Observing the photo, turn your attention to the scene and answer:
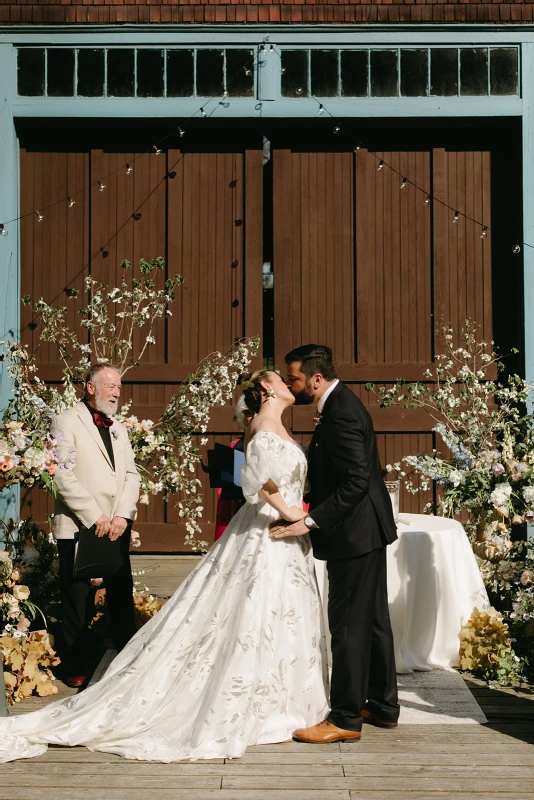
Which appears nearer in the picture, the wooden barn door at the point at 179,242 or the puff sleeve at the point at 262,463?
the puff sleeve at the point at 262,463

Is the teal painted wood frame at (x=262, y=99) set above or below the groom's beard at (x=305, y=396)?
above

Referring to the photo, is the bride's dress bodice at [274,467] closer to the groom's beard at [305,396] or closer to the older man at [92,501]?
the groom's beard at [305,396]

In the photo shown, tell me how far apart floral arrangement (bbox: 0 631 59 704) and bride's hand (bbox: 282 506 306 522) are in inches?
67.1

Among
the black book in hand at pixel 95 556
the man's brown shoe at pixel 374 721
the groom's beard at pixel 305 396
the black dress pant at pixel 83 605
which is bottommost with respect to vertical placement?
the man's brown shoe at pixel 374 721

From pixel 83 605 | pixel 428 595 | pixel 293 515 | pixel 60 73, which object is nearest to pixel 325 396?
pixel 293 515

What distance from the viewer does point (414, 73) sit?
317 inches

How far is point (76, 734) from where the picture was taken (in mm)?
3939

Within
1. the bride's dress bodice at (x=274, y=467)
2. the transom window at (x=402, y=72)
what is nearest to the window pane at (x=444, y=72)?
the transom window at (x=402, y=72)

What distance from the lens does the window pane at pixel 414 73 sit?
806 cm

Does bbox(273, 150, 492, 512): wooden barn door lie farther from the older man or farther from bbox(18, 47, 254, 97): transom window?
the older man

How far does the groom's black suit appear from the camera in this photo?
4004 millimetres

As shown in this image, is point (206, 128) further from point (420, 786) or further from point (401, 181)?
point (420, 786)

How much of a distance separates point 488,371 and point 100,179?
3.95m

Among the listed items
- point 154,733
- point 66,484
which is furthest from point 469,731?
point 66,484
